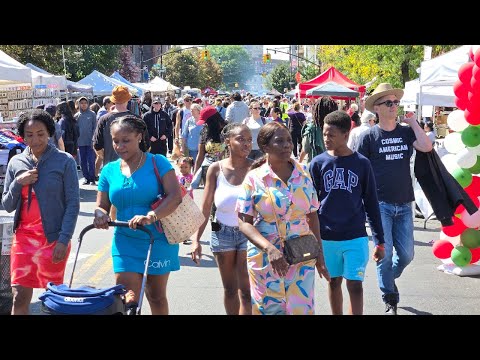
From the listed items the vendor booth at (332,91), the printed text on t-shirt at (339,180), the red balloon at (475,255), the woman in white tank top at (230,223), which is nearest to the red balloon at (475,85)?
the red balloon at (475,255)

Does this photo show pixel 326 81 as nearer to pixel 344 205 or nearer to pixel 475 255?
pixel 475 255

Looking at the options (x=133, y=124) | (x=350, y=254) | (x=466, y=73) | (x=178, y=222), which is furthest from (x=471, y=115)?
(x=133, y=124)

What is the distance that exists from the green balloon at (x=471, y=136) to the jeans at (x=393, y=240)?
1.98 m

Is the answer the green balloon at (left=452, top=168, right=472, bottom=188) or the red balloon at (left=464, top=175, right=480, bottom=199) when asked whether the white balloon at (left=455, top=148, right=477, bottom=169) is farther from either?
the red balloon at (left=464, top=175, right=480, bottom=199)

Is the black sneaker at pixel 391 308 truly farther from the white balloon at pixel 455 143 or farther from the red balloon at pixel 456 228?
the white balloon at pixel 455 143

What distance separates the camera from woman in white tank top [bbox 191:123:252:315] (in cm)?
600

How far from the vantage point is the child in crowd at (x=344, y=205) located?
586 centimetres

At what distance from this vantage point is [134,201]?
209 inches

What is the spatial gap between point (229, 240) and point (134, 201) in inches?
38.1

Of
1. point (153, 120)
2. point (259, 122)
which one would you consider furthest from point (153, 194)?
point (153, 120)

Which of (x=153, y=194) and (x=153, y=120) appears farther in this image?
(x=153, y=120)
